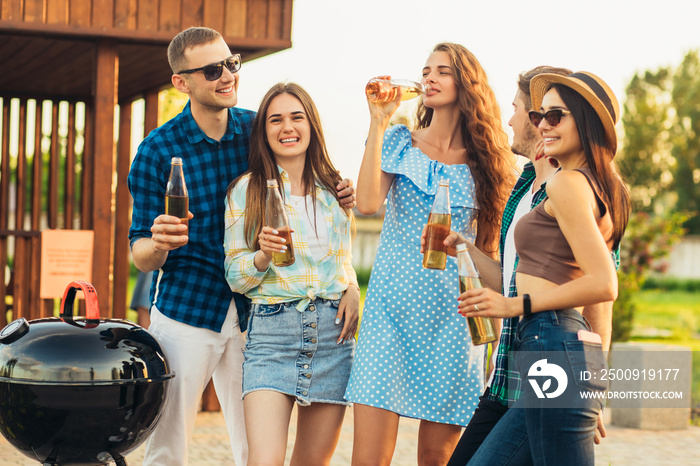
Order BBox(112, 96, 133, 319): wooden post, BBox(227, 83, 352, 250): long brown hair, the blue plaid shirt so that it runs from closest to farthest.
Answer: BBox(227, 83, 352, 250): long brown hair → the blue plaid shirt → BBox(112, 96, 133, 319): wooden post

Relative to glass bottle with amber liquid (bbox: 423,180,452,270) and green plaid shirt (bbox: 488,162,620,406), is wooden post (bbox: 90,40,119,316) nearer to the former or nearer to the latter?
glass bottle with amber liquid (bbox: 423,180,452,270)

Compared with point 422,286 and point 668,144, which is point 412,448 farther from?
point 668,144

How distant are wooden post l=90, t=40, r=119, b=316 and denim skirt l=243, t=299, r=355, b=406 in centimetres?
280

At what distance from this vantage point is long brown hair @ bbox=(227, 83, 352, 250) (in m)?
4.16

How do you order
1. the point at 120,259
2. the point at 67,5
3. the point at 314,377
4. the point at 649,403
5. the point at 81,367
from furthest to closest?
the point at 120,259, the point at 649,403, the point at 67,5, the point at 314,377, the point at 81,367

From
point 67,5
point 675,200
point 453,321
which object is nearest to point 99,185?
point 67,5

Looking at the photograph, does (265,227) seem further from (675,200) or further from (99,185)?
(675,200)

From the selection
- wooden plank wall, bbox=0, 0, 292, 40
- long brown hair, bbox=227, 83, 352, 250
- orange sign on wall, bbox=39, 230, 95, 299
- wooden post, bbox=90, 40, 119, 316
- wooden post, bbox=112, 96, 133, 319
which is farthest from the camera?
wooden post, bbox=112, 96, 133, 319

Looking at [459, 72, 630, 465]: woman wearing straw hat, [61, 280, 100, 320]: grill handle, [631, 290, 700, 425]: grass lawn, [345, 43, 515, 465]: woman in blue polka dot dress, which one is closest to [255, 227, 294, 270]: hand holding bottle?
[345, 43, 515, 465]: woman in blue polka dot dress

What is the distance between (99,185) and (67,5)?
130 centimetres

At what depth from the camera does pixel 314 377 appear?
4.10 m

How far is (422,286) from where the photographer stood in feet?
13.7

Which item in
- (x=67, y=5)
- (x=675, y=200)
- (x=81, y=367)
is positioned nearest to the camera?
(x=81, y=367)

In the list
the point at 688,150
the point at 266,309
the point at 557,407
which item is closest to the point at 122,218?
the point at 266,309
